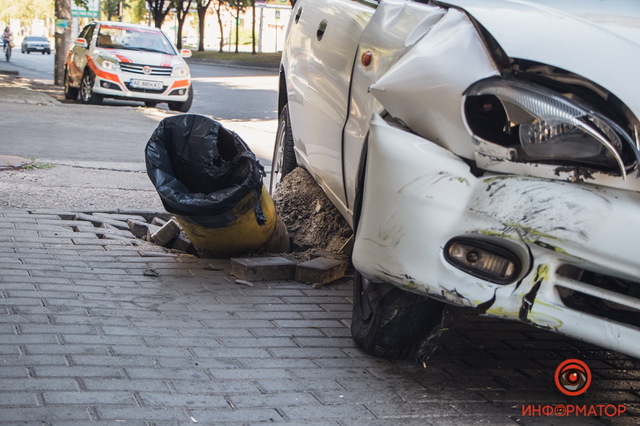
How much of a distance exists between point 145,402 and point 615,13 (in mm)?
2258

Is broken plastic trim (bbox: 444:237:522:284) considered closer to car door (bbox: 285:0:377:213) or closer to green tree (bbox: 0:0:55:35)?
car door (bbox: 285:0:377:213)

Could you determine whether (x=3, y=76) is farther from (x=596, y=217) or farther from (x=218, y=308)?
(x=596, y=217)

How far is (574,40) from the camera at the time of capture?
287cm

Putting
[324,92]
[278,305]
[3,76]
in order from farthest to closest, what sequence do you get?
[3,76], [324,92], [278,305]

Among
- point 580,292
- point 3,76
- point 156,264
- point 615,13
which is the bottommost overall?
point 3,76

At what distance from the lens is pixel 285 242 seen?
5512mm

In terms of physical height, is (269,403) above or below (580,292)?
below

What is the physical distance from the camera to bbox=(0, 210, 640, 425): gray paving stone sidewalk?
2.97 m

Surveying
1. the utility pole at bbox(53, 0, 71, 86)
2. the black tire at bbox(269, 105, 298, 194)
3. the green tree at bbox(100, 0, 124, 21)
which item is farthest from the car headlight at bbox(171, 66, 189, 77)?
the green tree at bbox(100, 0, 124, 21)

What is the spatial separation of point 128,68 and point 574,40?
1547 cm

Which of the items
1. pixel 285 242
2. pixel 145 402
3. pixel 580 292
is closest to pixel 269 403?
pixel 145 402

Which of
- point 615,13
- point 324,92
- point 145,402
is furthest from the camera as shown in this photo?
point 324,92
